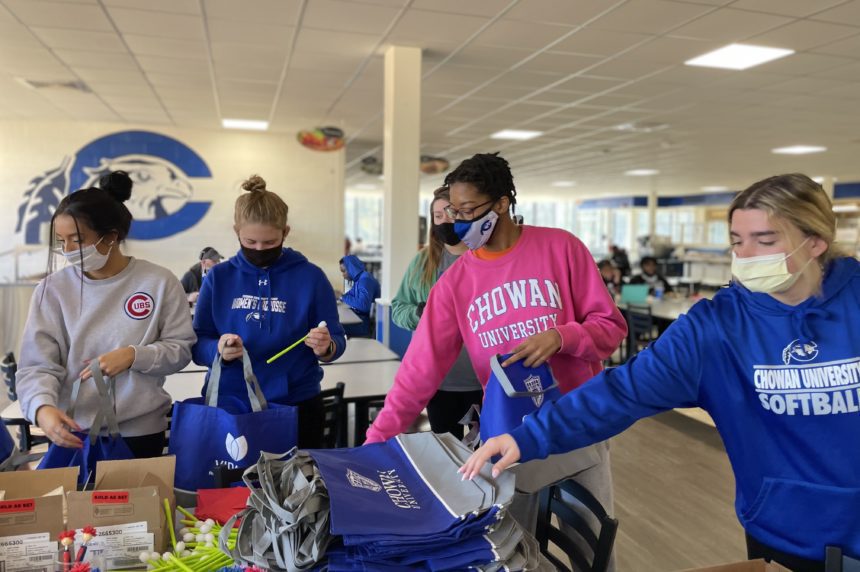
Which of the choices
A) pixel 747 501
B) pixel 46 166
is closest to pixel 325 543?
pixel 747 501

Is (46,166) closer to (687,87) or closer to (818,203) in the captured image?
(687,87)

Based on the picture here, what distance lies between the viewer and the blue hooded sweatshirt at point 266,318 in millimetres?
1977

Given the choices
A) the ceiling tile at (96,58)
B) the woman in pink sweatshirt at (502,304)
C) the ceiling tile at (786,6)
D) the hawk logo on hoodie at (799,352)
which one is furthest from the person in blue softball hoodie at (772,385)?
the ceiling tile at (96,58)

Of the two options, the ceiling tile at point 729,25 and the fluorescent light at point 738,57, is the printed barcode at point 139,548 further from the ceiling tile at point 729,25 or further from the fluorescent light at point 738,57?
the fluorescent light at point 738,57

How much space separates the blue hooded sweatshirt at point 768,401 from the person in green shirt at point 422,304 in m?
0.85

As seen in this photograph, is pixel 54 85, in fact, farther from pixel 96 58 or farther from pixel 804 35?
pixel 804 35

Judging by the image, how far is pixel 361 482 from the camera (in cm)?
118

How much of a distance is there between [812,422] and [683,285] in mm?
10410

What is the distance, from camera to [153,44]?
201 inches

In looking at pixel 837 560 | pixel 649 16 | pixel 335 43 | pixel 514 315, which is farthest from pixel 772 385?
pixel 335 43

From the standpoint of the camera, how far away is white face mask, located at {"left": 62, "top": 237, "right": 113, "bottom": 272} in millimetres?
1741

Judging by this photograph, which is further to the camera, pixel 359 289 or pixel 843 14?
pixel 843 14

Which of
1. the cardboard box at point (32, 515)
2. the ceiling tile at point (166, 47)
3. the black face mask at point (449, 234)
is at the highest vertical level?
the ceiling tile at point (166, 47)

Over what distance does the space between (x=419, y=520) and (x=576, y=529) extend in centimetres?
58
